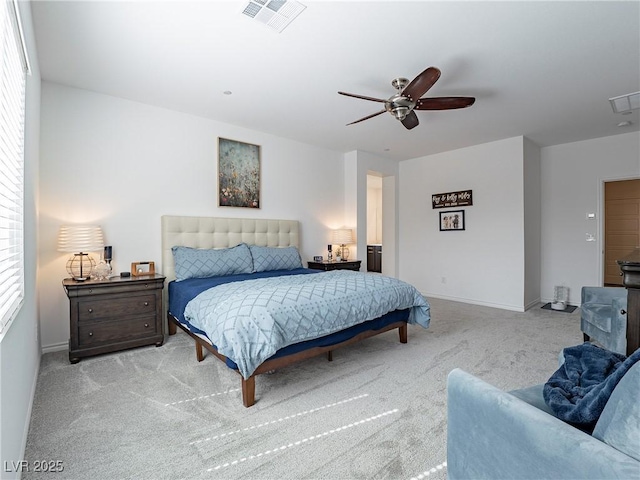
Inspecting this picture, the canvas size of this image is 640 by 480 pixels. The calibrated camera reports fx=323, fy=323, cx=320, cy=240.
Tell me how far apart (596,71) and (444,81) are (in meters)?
1.37

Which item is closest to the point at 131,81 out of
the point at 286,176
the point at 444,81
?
the point at 286,176

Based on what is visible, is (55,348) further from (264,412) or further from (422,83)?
(422,83)

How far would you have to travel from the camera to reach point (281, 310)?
234 cm

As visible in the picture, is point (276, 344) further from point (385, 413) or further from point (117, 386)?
point (117, 386)

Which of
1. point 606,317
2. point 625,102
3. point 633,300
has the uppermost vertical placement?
point 625,102

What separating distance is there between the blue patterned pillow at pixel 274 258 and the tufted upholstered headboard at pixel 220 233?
280 millimetres

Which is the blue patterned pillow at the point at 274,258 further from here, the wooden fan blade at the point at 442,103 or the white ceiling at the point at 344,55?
the wooden fan blade at the point at 442,103

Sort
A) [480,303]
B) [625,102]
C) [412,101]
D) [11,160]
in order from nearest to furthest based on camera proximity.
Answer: [11,160]
[412,101]
[625,102]
[480,303]

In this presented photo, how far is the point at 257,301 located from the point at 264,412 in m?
0.73

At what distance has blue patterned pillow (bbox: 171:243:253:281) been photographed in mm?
3775

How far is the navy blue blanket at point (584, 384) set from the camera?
3.22 feet

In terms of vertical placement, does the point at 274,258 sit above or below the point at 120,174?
below

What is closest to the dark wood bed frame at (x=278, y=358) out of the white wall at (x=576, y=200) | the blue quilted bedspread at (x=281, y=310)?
the blue quilted bedspread at (x=281, y=310)

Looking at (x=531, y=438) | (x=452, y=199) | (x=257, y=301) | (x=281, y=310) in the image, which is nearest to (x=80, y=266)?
(x=257, y=301)
